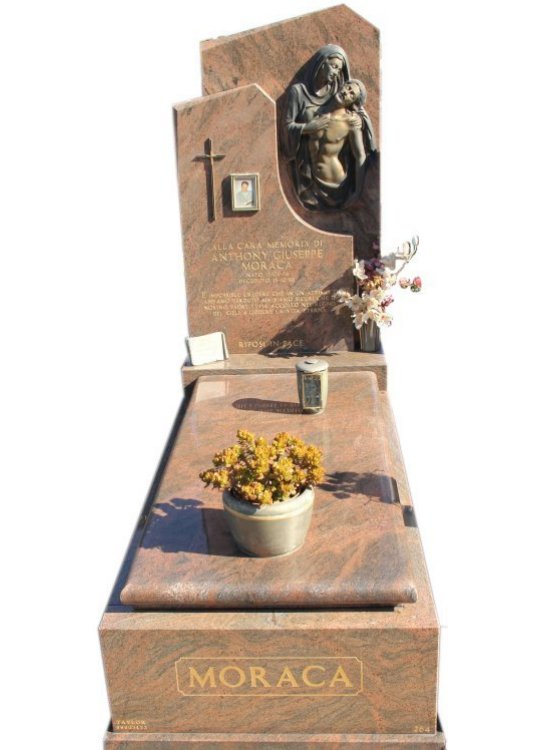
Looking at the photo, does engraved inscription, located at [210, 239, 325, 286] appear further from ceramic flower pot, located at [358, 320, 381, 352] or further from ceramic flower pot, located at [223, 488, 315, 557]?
ceramic flower pot, located at [223, 488, 315, 557]

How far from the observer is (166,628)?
154 inches

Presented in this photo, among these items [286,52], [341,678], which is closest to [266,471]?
[341,678]

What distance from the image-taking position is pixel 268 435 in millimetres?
5449

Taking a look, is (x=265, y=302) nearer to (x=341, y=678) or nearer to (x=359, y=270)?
(x=359, y=270)

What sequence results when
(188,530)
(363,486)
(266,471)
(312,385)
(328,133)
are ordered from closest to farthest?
(266,471) < (188,530) < (363,486) < (312,385) < (328,133)

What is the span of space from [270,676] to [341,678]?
16.8 inches

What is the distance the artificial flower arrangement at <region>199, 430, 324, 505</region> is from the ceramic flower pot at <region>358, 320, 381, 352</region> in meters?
3.20

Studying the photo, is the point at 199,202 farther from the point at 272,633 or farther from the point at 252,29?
the point at 272,633

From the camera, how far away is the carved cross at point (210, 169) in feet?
21.5

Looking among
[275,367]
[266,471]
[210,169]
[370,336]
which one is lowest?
[275,367]

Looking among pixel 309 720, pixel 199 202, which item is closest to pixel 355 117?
pixel 199 202

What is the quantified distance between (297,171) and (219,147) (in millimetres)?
837

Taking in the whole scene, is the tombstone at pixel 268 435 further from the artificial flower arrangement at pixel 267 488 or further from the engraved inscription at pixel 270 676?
the artificial flower arrangement at pixel 267 488

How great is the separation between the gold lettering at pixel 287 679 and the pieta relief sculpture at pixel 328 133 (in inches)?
182
